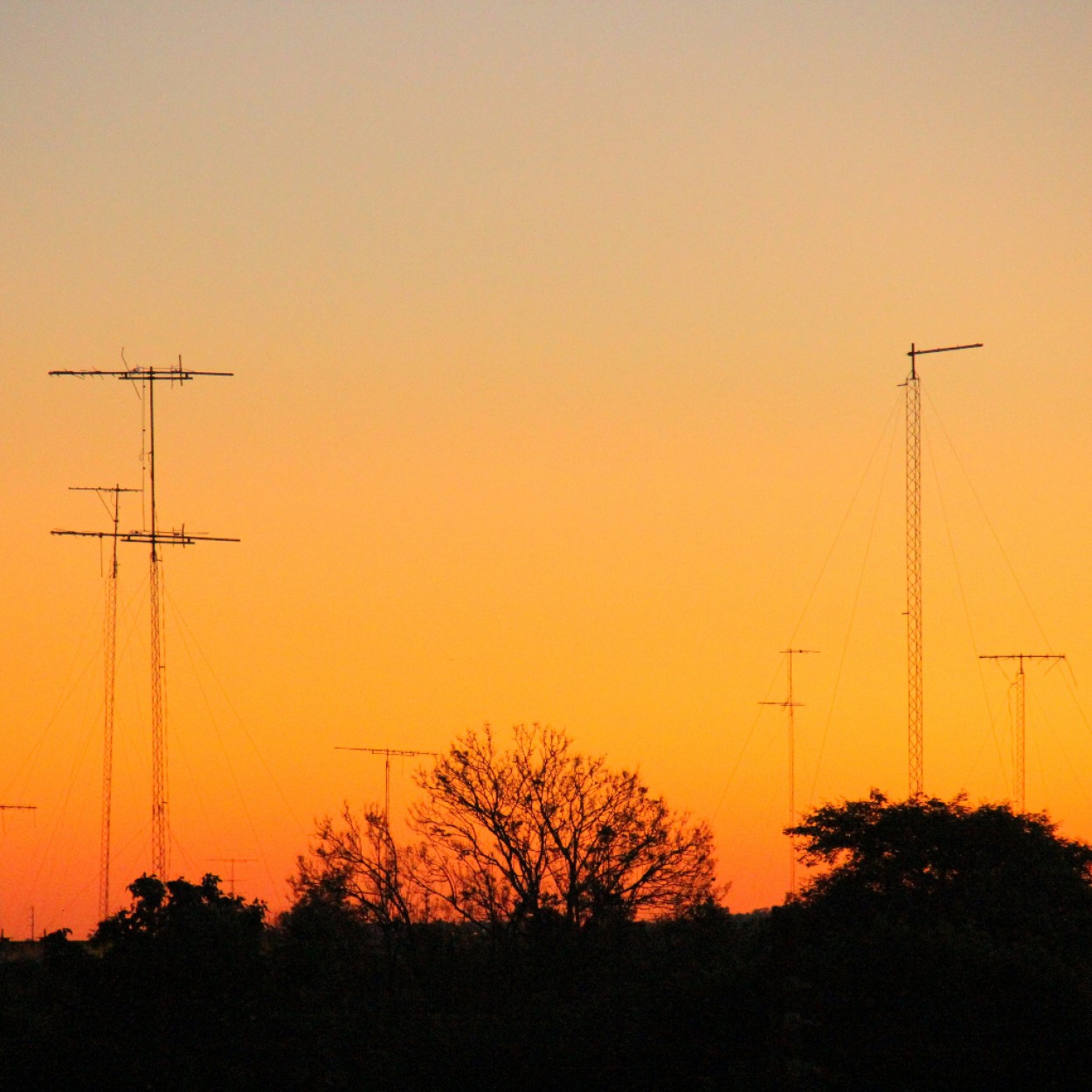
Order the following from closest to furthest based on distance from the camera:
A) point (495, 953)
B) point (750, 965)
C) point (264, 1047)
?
point (264, 1047) < point (750, 965) < point (495, 953)

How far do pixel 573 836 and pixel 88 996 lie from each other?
94.0 ft

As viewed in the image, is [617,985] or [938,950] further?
[617,985]

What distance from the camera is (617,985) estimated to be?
2466 inches

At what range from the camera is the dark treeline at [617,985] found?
4647cm

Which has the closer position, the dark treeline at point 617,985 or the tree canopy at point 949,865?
the dark treeline at point 617,985

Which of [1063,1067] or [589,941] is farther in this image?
[589,941]

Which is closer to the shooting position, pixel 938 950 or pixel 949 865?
pixel 938 950

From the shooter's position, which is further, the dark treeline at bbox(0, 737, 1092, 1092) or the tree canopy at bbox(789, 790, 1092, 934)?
the tree canopy at bbox(789, 790, 1092, 934)

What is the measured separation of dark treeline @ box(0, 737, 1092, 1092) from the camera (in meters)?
46.5

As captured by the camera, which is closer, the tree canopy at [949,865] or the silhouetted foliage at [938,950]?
the silhouetted foliage at [938,950]

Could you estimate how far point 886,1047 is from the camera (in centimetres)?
5122

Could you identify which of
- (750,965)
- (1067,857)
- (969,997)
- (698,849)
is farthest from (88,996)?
(1067,857)

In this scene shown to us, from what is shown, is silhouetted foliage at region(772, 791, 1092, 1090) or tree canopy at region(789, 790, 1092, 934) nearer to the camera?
silhouetted foliage at region(772, 791, 1092, 1090)

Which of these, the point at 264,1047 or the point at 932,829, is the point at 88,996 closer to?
the point at 264,1047
